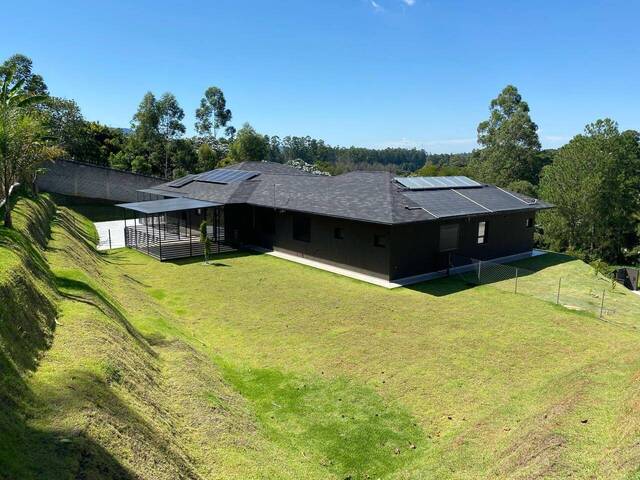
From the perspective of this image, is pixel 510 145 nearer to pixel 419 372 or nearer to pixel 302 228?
pixel 302 228

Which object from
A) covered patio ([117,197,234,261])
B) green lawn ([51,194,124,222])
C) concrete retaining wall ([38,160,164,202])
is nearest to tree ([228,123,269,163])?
concrete retaining wall ([38,160,164,202])

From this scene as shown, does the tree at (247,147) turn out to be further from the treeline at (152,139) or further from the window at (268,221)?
Answer: the window at (268,221)

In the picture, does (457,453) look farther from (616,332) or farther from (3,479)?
(616,332)

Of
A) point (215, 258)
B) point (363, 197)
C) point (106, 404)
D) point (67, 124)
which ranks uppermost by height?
point (67, 124)

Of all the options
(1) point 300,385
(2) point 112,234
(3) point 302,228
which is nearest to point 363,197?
(3) point 302,228

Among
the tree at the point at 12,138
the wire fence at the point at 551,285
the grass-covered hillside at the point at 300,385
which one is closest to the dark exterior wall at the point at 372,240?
the wire fence at the point at 551,285

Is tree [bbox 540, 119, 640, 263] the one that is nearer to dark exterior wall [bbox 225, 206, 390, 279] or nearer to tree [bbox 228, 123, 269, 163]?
dark exterior wall [bbox 225, 206, 390, 279]
